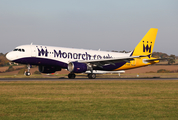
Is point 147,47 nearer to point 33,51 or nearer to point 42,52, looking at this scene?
point 42,52

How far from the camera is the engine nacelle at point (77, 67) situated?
3597cm

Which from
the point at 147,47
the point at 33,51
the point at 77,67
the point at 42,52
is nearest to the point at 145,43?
the point at 147,47

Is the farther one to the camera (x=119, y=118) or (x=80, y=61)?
(x=80, y=61)

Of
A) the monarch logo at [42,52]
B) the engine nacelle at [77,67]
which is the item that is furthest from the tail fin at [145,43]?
the monarch logo at [42,52]

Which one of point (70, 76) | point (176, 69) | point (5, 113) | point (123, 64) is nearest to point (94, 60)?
point (70, 76)

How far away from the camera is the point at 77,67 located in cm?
3612

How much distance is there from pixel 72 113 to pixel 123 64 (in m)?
35.1

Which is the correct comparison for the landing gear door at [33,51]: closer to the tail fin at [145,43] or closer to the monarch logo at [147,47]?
the tail fin at [145,43]

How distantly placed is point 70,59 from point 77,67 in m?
3.09

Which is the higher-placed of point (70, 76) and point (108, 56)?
point (108, 56)

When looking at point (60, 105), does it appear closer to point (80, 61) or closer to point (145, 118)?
point (145, 118)

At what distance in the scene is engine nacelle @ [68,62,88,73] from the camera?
118 ft

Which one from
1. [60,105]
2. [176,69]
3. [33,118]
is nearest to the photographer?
[33,118]

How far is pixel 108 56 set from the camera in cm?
4409
